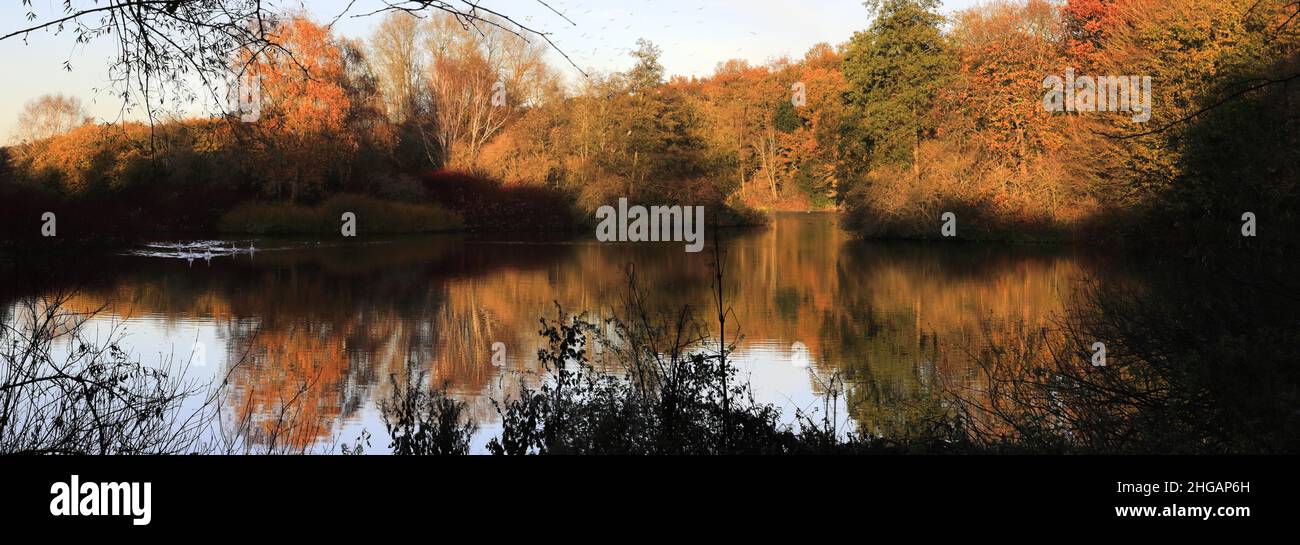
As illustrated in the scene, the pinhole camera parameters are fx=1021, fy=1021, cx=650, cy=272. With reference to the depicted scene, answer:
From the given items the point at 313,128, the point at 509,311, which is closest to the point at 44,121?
the point at 313,128

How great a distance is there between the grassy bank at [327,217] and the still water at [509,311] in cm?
609

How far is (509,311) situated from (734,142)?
40198 millimetres

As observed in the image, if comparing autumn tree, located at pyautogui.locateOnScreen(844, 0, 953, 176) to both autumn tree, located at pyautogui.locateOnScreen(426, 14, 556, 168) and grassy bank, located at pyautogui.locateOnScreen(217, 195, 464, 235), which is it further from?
grassy bank, located at pyautogui.locateOnScreen(217, 195, 464, 235)

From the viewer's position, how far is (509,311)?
15.8m

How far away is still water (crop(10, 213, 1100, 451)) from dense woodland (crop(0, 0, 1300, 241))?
250 centimetres

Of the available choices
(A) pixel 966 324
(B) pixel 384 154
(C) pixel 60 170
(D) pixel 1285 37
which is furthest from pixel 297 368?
(B) pixel 384 154

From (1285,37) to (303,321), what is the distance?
55.2 ft
